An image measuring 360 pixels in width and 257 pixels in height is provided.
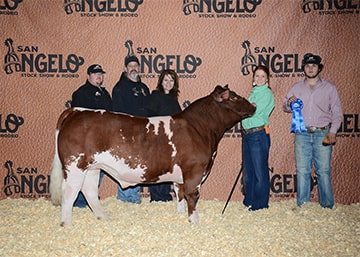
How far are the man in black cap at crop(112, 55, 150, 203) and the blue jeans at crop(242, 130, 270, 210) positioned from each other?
136 cm

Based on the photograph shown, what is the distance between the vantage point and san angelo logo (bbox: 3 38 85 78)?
5.53m

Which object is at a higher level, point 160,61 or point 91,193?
point 160,61

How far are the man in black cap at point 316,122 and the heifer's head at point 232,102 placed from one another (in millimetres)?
618

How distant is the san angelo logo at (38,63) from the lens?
5.53 m

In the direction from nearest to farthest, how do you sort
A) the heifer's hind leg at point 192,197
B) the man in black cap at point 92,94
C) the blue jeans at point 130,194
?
the heifer's hind leg at point 192,197 < the man in black cap at point 92,94 < the blue jeans at point 130,194

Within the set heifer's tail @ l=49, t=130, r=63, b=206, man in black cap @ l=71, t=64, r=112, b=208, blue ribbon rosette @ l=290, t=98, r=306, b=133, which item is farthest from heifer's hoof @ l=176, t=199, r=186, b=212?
blue ribbon rosette @ l=290, t=98, r=306, b=133

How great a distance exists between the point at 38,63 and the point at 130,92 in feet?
4.73

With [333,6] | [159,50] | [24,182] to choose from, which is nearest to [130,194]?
[24,182]

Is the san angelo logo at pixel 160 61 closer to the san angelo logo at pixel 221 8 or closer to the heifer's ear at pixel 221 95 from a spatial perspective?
the san angelo logo at pixel 221 8

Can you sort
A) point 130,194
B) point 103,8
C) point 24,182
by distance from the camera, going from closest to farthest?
point 130,194 → point 103,8 → point 24,182

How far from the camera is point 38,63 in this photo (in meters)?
5.55

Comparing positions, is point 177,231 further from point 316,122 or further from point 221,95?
point 316,122

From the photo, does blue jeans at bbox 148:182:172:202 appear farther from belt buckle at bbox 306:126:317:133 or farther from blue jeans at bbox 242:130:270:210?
belt buckle at bbox 306:126:317:133

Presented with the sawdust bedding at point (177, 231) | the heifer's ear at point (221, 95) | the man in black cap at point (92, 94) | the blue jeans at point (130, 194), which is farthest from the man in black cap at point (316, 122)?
the man in black cap at point (92, 94)
